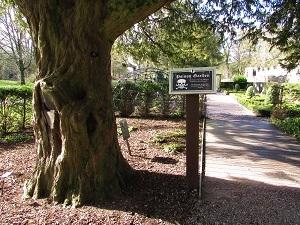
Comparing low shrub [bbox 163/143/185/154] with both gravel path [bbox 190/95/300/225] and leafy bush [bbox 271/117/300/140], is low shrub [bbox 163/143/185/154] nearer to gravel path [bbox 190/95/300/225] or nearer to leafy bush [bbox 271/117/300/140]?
gravel path [bbox 190/95/300/225]

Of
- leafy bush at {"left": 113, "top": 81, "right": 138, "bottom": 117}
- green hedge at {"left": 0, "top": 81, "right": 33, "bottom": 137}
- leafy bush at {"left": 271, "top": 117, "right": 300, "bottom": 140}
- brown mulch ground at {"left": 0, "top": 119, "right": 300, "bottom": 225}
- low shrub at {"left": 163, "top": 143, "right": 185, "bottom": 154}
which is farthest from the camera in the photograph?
leafy bush at {"left": 113, "top": 81, "right": 138, "bottom": 117}

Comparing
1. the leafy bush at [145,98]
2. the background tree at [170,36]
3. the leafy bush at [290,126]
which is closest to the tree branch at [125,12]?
the background tree at [170,36]

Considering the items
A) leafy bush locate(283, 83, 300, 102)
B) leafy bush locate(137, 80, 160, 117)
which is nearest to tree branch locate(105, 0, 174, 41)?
leafy bush locate(137, 80, 160, 117)

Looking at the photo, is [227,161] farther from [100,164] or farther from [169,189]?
[100,164]

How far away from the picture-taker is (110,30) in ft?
18.8

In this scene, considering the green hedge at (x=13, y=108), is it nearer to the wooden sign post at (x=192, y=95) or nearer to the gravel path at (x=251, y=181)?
the gravel path at (x=251, y=181)

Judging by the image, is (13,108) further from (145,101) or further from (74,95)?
(74,95)

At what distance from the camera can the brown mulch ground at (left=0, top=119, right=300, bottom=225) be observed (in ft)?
16.3

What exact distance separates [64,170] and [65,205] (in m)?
0.47

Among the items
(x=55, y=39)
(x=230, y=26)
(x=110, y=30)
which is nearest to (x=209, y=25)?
(x=230, y=26)

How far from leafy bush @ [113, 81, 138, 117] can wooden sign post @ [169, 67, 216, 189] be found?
10.4 meters

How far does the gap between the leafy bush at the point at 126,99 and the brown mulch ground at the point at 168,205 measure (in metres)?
9.02

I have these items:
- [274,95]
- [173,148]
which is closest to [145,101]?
[173,148]

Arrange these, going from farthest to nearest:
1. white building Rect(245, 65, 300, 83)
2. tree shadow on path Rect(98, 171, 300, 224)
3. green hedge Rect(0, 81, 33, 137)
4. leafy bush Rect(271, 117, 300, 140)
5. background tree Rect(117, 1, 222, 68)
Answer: white building Rect(245, 65, 300, 83) → leafy bush Rect(271, 117, 300, 140) → green hedge Rect(0, 81, 33, 137) → background tree Rect(117, 1, 222, 68) → tree shadow on path Rect(98, 171, 300, 224)
